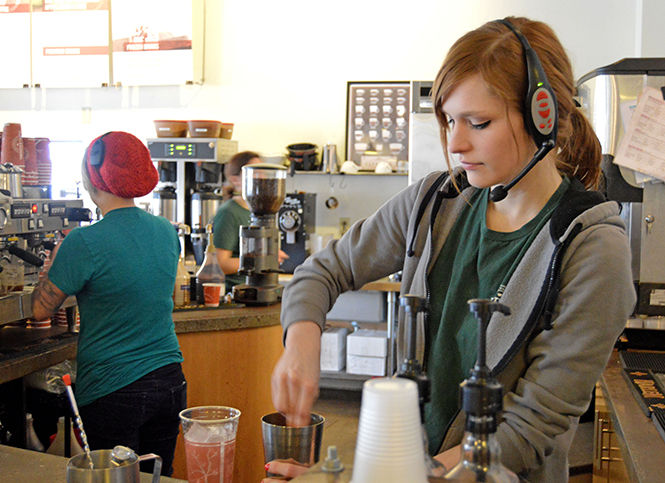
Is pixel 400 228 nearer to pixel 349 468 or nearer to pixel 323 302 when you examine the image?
pixel 323 302

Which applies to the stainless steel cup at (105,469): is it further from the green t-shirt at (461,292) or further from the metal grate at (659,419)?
the metal grate at (659,419)

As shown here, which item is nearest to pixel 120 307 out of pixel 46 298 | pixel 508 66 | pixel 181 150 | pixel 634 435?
pixel 46 298

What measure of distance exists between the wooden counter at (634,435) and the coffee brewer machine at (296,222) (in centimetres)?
392

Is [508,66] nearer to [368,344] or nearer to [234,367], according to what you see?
[234,367]

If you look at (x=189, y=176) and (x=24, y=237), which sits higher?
(x=189, y=176)

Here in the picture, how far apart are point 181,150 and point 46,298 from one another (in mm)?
3703

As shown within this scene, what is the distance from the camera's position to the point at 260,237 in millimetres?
3318

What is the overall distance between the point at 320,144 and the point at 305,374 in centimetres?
541

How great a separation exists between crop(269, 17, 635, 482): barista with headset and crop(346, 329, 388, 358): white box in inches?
162

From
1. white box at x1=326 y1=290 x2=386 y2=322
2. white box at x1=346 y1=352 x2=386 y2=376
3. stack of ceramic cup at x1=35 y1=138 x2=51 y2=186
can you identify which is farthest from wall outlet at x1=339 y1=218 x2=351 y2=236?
stack of ceramic cup at x1=35 y1=138 x2=51 y2=186

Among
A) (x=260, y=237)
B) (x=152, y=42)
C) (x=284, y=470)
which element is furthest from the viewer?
(x=152, y=42)

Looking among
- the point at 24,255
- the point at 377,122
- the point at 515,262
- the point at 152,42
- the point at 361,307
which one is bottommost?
the point at 361,307

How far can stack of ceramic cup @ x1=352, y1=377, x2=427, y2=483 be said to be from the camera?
25.2 inches

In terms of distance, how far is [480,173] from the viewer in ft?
3.81
